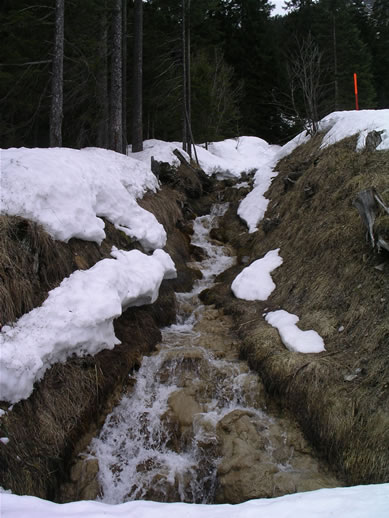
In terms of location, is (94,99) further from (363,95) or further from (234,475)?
(363,95)

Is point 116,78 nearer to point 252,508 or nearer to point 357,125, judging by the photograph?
point 357,125

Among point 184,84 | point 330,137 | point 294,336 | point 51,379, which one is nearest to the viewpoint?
point 51,379

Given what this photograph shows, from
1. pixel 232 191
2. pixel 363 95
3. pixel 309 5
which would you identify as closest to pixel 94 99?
pixel 232 191

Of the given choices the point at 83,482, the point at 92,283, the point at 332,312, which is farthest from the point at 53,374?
the point at 332,312

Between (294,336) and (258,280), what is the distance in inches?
96.7

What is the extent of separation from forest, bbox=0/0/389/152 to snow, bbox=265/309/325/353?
22.7 feet

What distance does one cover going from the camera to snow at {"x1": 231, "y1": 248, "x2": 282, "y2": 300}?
7414 millimetres

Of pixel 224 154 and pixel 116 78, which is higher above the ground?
pixel 116 78

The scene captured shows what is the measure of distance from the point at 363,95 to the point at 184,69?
15321 millimetres

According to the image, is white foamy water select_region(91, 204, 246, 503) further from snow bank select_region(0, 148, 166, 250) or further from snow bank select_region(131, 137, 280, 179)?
snow bank select_region(131, 137, 280, 179)

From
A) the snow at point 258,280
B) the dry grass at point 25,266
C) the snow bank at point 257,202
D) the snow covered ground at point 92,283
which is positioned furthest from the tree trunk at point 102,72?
the dry grass at point 25,266

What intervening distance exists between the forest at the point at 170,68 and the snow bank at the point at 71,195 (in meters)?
2.31

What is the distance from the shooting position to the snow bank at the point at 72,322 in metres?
3.72

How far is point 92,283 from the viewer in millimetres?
5230
